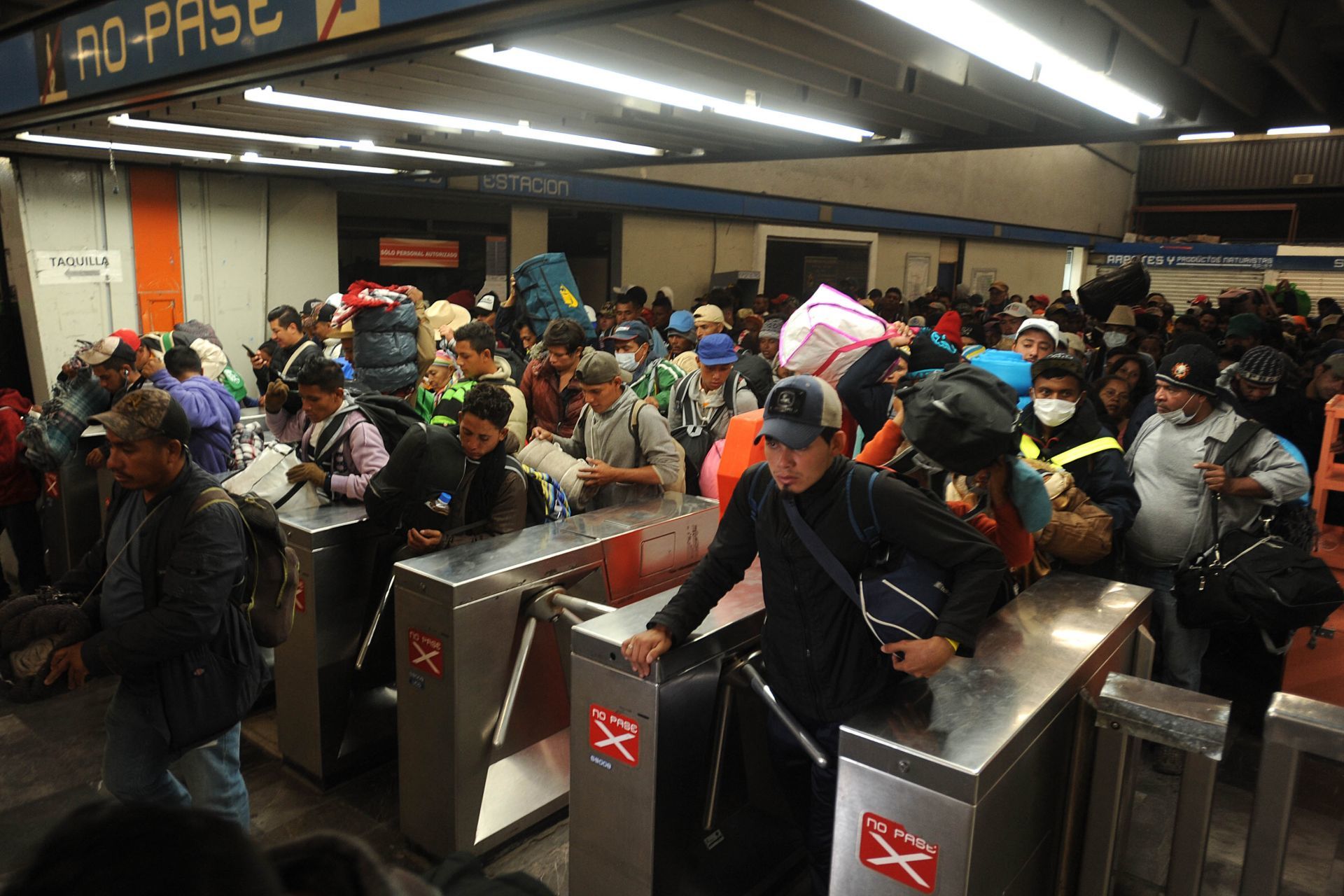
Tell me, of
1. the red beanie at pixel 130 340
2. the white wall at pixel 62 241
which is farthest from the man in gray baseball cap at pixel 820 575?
the white wall at pixel 62 241

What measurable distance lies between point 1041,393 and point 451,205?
7746 millimetres

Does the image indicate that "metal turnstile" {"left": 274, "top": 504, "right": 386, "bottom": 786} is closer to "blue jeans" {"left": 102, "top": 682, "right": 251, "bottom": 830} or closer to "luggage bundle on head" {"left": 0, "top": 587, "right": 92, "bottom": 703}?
"blue jeans" {"left": 102, "top": 682, "right": 251, "bottom": 830}

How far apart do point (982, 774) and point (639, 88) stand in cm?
296

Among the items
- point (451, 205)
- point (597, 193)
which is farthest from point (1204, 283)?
point (451, 205)

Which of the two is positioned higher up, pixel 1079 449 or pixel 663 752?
pixel 1079 449

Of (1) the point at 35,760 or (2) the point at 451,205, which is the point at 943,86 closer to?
(1) the point at 35,760

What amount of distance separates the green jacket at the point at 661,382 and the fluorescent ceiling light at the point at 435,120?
51.2 inches

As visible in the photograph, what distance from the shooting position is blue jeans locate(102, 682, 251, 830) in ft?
8.37

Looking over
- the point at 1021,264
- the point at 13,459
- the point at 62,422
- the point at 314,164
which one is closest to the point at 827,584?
the point at 62,422

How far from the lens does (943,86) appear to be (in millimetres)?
3635

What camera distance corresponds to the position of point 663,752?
8.05 ft

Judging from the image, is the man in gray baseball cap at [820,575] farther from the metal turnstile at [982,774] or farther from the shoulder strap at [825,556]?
the metal turnstile at [982,774]

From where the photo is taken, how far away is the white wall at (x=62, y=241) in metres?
A: 6.45

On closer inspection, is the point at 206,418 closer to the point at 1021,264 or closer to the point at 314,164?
the point at 314,164
